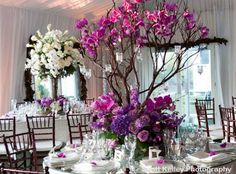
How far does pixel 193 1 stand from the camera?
8922 millimetres

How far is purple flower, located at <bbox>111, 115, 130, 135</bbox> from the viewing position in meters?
2.82

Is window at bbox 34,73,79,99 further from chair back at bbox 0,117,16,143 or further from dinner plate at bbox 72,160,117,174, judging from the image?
dinner plate at bbox 72,160,117,174

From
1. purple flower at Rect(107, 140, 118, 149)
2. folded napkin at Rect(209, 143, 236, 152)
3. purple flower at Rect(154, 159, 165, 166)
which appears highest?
purple flower at Rect(107, 140, 118, 149)

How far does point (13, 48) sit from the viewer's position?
7164 mm

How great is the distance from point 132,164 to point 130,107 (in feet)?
1.46

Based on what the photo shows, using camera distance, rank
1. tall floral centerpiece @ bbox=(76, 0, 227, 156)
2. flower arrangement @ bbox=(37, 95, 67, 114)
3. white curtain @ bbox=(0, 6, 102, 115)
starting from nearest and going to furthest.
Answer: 1. tall floral centerpiece @ bbox=(76, 0, 227, 156)
2. flower arrangement @ bbox=(37, 95, 67, 114)
3. white curtain @ bbox=(0, 6, 102, 115)

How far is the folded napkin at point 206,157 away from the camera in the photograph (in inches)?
107

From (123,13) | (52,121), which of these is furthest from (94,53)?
(52,121)

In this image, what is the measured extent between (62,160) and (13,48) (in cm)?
479

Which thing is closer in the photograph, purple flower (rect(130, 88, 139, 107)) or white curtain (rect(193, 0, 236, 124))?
purple flower (rect(130, 88, 139, 107))

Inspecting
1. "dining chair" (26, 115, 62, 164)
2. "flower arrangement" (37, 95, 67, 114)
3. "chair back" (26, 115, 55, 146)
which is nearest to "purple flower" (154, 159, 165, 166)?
"dining chair" (26, 115, 62, 164)

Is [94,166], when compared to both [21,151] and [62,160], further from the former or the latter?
[21,151]

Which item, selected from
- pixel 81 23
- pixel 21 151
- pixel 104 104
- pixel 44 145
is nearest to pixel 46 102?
pixel 44 145

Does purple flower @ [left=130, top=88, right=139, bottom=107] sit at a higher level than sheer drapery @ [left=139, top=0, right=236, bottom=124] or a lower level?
lower
